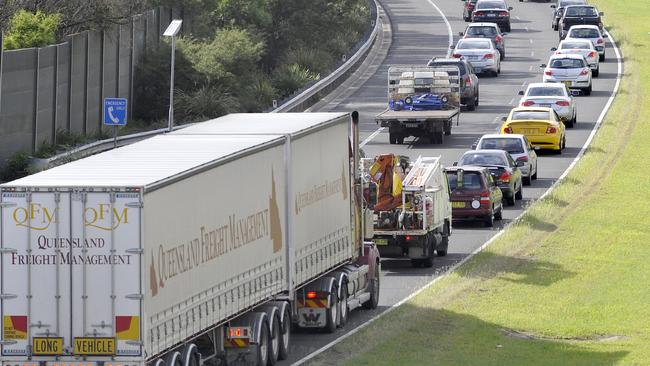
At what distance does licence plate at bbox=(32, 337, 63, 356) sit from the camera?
19391 millimetres

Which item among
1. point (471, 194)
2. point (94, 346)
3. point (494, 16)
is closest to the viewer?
point (94, 346)

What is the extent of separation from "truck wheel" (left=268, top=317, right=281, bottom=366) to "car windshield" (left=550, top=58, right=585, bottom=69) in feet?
135

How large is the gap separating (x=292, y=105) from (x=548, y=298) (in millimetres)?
29422

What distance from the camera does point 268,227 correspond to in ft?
77.4

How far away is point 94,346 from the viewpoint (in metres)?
19.3

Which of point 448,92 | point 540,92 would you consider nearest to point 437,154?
point 448,92

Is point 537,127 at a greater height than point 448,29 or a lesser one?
lesser

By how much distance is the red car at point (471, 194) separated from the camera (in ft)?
124

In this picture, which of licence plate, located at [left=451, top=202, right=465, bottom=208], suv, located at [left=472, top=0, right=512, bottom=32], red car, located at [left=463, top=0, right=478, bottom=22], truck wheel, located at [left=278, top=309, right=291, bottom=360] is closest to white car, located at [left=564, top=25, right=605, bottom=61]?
suv, located at [left=472, top=0, right=512, bottom=32]

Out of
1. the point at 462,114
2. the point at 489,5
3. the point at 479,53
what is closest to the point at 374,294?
the point at 462,114

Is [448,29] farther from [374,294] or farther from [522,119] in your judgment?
[374,294]

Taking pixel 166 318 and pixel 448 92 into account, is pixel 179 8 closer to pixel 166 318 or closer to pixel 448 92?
pixel 448 92

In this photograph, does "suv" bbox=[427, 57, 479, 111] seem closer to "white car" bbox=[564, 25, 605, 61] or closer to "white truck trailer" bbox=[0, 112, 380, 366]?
"white car" bbox=[564, 25, 605, 61]

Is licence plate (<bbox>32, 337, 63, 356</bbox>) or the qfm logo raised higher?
the qfm logo
